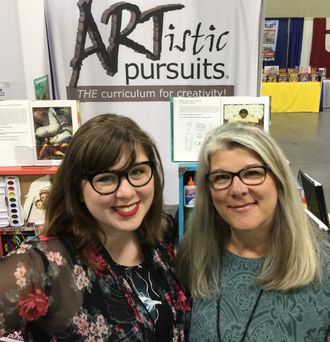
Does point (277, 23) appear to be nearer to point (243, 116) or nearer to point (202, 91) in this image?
point (202, 91)

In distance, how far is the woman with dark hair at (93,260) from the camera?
1.00 metres

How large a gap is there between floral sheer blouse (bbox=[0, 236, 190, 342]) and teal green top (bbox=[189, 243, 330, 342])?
11 cm

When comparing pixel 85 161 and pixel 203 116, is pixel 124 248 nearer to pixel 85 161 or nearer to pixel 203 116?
pixel 85 161

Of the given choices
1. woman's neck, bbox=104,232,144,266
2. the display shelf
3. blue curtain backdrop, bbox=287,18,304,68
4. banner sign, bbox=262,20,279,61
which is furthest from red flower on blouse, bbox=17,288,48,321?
blue curtain backdrop, bbox=287,18,304,68

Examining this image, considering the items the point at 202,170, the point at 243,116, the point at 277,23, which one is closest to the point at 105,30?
the point at 243,116

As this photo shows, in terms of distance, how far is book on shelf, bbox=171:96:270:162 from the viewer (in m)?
1.91

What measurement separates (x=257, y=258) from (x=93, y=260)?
0.50 metres

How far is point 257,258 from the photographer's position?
4.17 ft

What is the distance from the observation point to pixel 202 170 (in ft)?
4.18

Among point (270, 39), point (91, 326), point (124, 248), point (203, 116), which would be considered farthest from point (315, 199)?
point (270, 39)

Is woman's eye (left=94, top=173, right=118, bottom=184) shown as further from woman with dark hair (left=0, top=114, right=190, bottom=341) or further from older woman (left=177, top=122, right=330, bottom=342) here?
older woman (left=177, top=122, right=330, bottom=342)

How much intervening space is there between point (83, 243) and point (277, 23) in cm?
1210

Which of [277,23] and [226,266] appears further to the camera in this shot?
[277,23]

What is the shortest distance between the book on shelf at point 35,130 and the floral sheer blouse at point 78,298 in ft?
2.91
